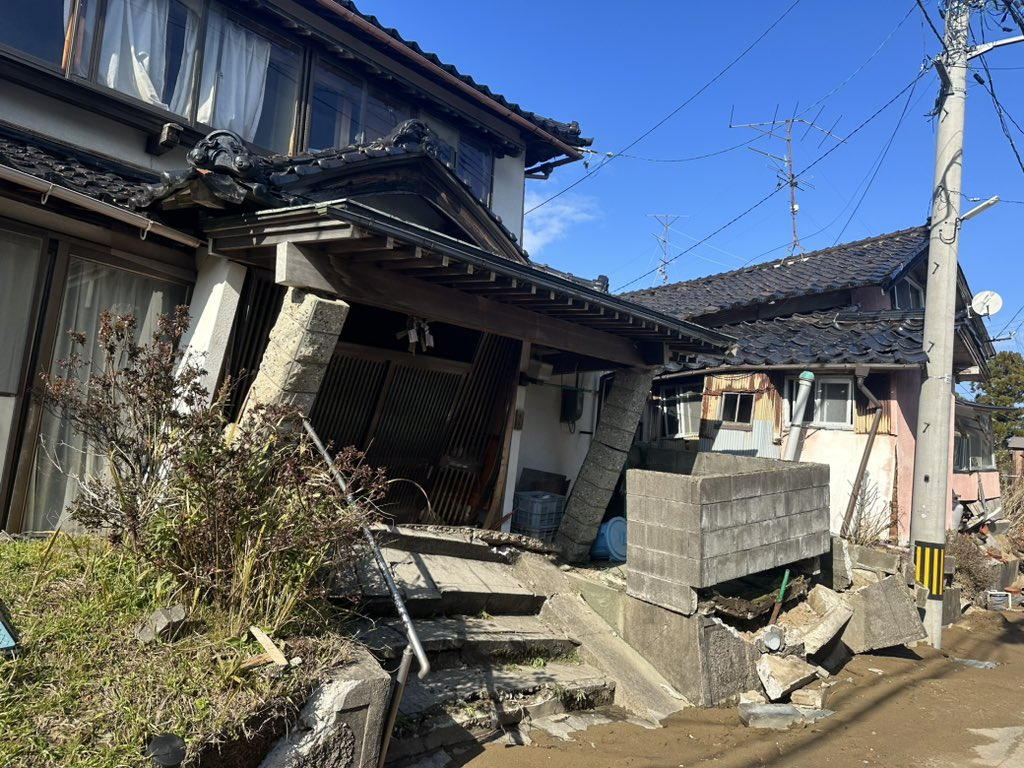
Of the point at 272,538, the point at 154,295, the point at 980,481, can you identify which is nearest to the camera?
the point at 272,538

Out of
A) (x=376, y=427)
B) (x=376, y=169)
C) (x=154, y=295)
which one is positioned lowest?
(x=376, y=427)

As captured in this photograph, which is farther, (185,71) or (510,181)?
(510,181)

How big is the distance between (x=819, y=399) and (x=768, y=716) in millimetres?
6376

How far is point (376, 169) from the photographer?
6.97 metres

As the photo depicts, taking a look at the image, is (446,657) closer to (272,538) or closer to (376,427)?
(272,538)

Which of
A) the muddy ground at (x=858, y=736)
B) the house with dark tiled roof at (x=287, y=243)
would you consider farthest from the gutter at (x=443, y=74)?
the muddy ground at (x=858, y=736)

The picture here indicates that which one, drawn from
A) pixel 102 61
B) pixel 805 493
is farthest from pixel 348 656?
pixel 102 61

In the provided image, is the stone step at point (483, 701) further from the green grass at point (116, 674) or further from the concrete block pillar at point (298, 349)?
the concrete block pillar at point (298, 349)

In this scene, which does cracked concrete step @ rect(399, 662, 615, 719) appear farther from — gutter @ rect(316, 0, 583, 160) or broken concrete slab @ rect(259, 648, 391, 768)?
gutter @ rect(316, 0, 583, 160)

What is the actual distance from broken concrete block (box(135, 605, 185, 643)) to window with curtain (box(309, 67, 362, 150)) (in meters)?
6.72

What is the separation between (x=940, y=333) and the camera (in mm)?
8820

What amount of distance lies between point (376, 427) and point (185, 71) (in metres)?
4.55

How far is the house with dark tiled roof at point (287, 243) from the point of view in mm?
5109

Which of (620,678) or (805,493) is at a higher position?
(805,493)
